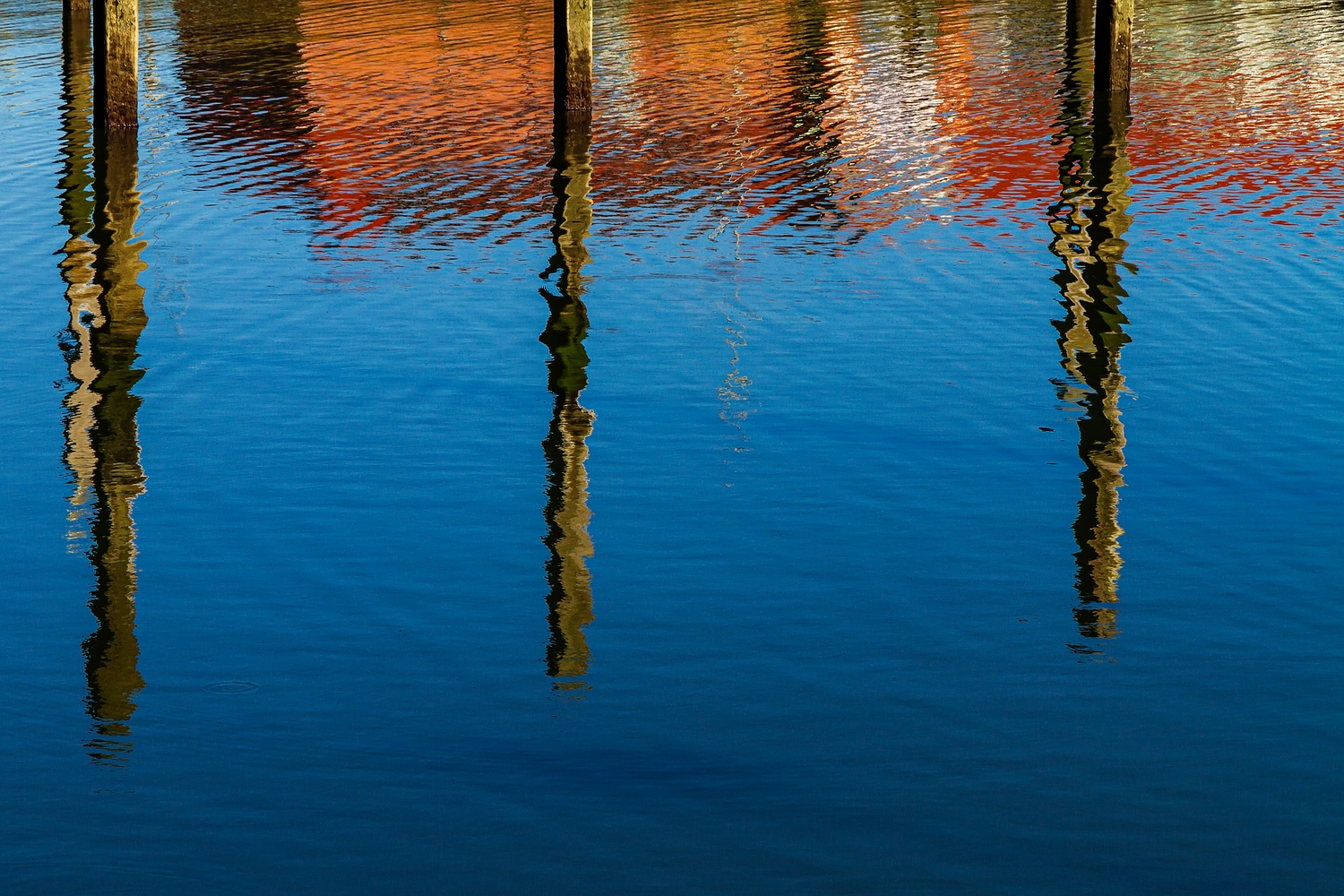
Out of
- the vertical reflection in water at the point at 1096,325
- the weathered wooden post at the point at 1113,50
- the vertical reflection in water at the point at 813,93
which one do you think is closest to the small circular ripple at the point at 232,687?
the vertical reflection in water at the point at 1096,325

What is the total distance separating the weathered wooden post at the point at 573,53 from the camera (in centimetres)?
1795

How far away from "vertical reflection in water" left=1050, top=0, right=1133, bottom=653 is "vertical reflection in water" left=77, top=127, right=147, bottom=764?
3.82 m

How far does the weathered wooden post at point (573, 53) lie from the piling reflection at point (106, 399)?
5.06 metres

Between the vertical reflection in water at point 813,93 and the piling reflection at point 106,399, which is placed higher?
the vertical reflection in water at point 813,93

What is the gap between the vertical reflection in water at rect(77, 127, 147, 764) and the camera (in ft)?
19.9

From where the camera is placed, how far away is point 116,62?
58.8ft

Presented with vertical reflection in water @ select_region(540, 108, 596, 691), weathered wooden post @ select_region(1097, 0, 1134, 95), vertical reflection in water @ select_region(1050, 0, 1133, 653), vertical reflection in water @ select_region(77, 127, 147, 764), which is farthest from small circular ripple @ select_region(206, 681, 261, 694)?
weathered wooden post @ select_region(1097, 0, 1134, 95)

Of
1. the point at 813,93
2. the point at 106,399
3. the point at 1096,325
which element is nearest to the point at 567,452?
the point at 106,399

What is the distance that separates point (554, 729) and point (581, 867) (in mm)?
884

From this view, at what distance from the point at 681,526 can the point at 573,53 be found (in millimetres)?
12189

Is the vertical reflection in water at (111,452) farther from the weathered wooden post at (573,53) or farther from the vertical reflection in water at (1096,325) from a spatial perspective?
the weathered wooden post at (573,53)

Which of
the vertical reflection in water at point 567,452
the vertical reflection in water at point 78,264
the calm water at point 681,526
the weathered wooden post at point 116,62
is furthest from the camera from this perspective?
the weathered wooden post at point 116,62

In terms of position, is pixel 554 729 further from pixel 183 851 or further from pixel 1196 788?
pixel 1196 788

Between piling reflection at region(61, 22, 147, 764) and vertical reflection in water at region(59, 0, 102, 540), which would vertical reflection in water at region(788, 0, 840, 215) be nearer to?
piling reflection at region(61, 22, 147, 764)
